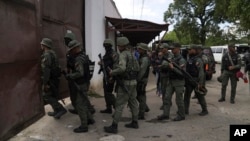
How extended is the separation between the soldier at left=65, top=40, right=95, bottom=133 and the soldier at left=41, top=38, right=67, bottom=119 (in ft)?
1.86

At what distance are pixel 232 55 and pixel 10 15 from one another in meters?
6.25

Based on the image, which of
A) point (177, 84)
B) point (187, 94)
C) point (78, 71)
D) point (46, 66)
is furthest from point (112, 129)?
point (187, 94)

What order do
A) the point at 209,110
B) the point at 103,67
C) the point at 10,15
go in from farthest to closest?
1. the point at 209,110
2. the point at 103,67
3. the point at 10,15

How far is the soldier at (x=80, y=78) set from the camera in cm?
638

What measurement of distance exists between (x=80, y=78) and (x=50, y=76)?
3.04ft

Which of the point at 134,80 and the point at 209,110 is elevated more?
the point at 134,80

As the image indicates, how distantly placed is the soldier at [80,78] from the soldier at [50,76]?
0.57m

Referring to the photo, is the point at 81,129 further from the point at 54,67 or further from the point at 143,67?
the point at 143,67

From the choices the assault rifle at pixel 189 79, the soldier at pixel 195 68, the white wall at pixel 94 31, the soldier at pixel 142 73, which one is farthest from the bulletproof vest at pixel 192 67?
the white wall at pixel 94 31

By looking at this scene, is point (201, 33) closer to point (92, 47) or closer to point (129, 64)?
point (92, 47)

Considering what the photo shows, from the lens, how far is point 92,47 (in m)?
10.7

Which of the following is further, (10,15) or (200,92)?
(200,92)

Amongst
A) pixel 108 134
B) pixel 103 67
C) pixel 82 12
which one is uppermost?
pixel 82 12

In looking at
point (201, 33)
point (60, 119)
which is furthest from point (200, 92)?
point (201, 33)
